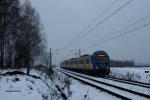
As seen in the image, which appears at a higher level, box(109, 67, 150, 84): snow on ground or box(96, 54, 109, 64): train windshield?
box(96, 54, 109, 64): train windshield

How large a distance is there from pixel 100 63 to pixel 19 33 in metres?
12.8

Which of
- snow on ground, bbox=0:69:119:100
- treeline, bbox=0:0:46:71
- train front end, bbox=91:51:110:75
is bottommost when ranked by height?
snow on ground, bbox=0:69:119:100

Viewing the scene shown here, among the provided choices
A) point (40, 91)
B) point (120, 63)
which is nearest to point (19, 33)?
point (40, 91)

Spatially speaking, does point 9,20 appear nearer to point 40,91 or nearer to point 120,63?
point 40,91

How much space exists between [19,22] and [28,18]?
10144 mm

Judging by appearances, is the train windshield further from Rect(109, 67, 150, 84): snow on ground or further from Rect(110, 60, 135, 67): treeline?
Rect(110, 60, 135, 67): treeline

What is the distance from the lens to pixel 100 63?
3425 centimetres

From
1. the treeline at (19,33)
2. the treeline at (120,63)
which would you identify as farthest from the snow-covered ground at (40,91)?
the treeline at (120,63)

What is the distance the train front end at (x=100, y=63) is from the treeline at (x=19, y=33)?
7707 mm

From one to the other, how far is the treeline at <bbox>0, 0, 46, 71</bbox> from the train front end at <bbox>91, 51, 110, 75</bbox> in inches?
303

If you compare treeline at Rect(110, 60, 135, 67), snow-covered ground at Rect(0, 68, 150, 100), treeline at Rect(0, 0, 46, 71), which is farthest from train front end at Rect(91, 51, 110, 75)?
treeline at Rect(110, 60, 135, 67)

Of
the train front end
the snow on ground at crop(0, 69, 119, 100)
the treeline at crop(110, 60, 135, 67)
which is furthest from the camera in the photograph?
the treeline at crop(110, 60, 135, 67)

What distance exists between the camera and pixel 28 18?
43188 mm

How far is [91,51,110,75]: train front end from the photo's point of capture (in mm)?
33844
